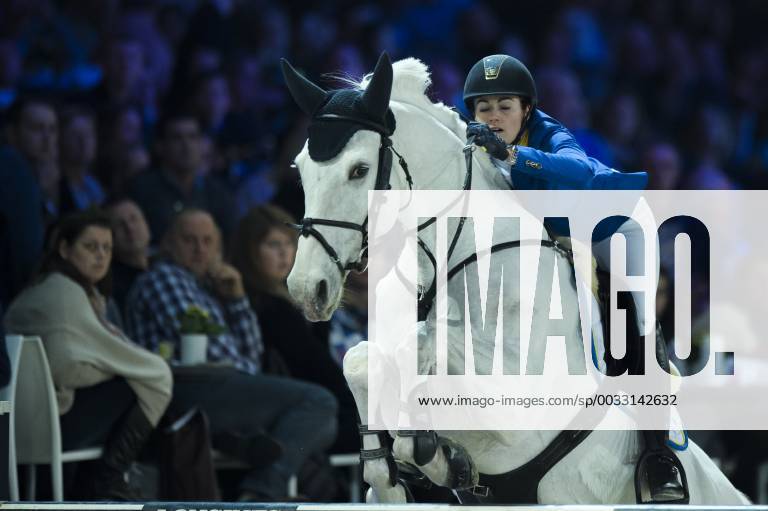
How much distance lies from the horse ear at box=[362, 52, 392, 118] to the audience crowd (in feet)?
4.67

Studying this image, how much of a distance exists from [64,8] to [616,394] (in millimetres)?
5802

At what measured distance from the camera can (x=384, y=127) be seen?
4.11m

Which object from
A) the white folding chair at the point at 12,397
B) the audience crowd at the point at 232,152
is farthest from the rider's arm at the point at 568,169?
the white folding chair at the point at 12,397

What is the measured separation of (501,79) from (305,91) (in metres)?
0.75

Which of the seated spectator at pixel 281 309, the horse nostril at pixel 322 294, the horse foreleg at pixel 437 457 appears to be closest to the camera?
the horse nostril at pixel 322 294

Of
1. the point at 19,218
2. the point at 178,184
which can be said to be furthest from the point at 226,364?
the point at 178,184

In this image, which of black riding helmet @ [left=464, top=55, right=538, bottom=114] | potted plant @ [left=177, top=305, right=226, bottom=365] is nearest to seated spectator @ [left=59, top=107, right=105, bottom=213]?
potted plant @ [left=177, top=305, right=226, bottom=365]

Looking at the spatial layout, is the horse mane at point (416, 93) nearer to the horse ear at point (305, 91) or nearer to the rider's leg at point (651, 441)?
the horse ear at point (305, 91)

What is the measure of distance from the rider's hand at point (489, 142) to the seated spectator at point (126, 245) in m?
3.33

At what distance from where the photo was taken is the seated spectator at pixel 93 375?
239 inches

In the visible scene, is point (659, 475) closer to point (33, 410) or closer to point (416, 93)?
point (416, 93)

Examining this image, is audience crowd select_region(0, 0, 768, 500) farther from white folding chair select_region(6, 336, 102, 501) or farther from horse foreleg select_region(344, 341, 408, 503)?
horse foreleg select_region(344, 341, 408, 503)

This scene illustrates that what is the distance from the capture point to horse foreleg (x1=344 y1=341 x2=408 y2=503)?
4.09m

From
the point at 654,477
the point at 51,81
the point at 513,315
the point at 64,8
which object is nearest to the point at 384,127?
the point at 513,315
